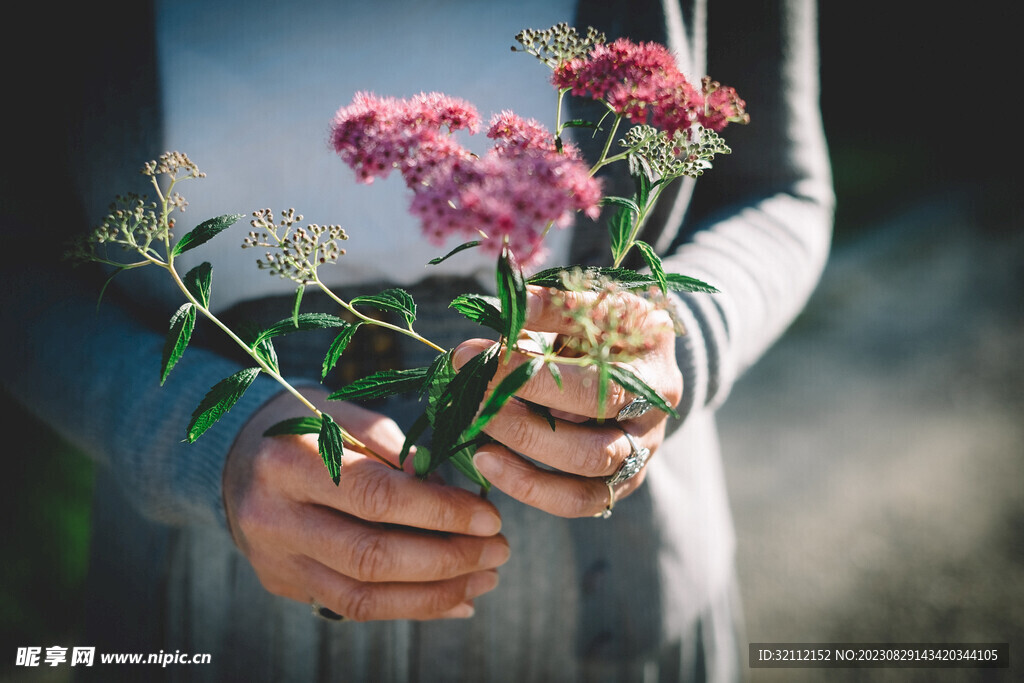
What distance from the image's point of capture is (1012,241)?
11.8 ft

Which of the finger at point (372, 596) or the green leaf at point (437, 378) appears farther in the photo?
the finger at point (372, 596)

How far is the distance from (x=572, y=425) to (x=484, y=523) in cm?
17

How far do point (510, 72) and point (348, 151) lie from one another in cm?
36

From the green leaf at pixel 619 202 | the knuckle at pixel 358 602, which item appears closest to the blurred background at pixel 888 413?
the knuckle at pixel 358 602

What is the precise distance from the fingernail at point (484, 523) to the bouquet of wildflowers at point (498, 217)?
136 millimetres

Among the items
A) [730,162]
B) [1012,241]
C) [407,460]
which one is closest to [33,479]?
[407,460]

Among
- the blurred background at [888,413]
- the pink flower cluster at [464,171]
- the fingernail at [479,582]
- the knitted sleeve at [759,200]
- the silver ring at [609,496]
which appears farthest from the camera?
the blurred background at [888,413]

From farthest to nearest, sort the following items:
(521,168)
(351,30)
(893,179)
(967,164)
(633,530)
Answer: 1. (893,179)
2. (967,164)
3. (633,530)
4. (351,30)
5. (521,168)

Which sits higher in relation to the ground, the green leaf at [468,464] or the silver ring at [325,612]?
the green leaf at [468,464]

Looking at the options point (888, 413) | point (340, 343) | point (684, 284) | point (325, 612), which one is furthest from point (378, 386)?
point (888, 413)

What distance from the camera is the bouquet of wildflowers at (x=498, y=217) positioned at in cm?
37

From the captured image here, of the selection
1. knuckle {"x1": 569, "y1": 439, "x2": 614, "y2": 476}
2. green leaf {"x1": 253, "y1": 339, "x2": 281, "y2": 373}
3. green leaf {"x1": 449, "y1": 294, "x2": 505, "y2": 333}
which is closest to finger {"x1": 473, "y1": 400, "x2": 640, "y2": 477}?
knuckle {"x1": 569, "y1": 439, "x2": 614, "y2": 476}

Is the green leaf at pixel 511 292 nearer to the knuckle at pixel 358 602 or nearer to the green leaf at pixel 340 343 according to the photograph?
the green leaf at pixel 340 343

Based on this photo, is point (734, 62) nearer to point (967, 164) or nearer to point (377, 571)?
point (377, 571)
